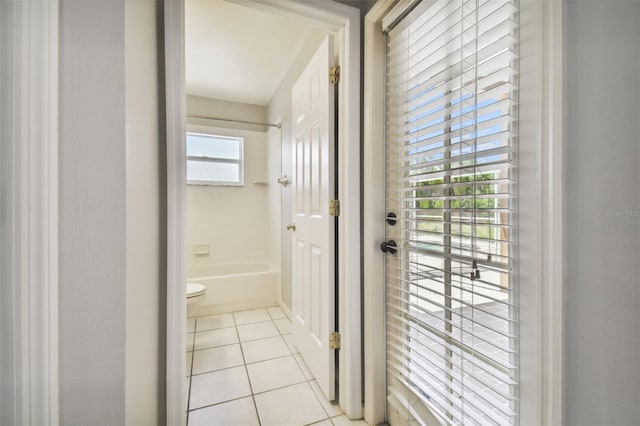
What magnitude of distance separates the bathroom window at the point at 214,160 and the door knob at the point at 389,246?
2586 millimetres

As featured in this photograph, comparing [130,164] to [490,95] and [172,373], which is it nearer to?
[172,373]

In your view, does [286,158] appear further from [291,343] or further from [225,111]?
[291,343]

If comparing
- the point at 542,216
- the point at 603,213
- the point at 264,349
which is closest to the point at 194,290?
the point at 264,349

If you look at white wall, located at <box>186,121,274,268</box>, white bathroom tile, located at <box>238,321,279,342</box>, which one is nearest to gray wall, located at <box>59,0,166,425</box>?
white bathroom tile, located at <box>238,321,279,342</box>

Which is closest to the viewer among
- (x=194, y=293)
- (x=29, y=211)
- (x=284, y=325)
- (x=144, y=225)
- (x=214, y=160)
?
(x=29, y=211)

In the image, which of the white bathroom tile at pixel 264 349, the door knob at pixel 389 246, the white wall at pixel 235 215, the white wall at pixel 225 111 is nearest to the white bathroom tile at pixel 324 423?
→ the white bathroom tile at pixel 264 349

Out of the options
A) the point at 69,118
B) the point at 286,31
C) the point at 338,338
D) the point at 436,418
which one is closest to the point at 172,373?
the point at 338,338

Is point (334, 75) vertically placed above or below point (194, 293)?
above

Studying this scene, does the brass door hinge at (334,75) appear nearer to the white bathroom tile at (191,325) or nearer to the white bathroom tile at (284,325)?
the white bathroom tile at (284,325)

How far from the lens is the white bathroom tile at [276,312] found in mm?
2652

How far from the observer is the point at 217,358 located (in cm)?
189

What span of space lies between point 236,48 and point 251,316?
2515 mm

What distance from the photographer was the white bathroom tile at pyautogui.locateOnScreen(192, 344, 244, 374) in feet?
5.84

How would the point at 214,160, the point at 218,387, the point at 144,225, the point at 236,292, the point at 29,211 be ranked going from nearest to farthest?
1. the point at 29,211
2. the point at 144,225
3. the point at 218,387
4. the point at 236,292
5. the point at 214,160
